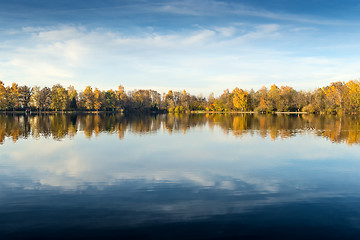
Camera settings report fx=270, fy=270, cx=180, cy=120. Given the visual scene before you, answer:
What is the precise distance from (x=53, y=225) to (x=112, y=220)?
189 centimetres

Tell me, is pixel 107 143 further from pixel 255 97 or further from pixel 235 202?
pixel 255 97

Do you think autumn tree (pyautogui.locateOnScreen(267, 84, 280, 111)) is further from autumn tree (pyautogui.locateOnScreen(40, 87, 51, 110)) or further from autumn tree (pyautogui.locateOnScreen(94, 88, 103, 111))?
autumn tree (pyautogui.locateOnScreen(40, 87, 51, 110))

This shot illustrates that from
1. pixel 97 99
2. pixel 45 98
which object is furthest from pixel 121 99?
pixel 45 98

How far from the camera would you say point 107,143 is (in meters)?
27.9

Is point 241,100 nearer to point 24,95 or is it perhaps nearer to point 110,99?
point 110,99

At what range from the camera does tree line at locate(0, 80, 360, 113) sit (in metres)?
111

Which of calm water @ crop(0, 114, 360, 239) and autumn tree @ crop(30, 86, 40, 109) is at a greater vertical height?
autumn tree @ crop(30, 86, 40, 109)

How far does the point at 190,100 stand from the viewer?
528 ft

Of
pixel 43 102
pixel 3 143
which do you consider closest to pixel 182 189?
pixel 3 143

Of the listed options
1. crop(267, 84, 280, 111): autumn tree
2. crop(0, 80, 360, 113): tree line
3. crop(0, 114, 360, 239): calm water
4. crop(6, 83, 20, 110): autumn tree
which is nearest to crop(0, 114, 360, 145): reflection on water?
crop(0, 114, 360, 239): calm water

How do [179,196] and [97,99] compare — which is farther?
[97,99]

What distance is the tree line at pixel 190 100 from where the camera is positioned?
11106 cm

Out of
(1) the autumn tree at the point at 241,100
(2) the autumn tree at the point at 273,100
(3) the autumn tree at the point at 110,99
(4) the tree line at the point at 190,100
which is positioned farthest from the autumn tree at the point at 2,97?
(2) the autumn tree at the point at 273,100

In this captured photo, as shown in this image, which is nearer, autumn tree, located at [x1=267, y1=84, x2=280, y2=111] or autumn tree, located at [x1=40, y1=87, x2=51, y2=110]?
autumn tree, located at [x1=40, y1=87, x2=51, y2=110]
